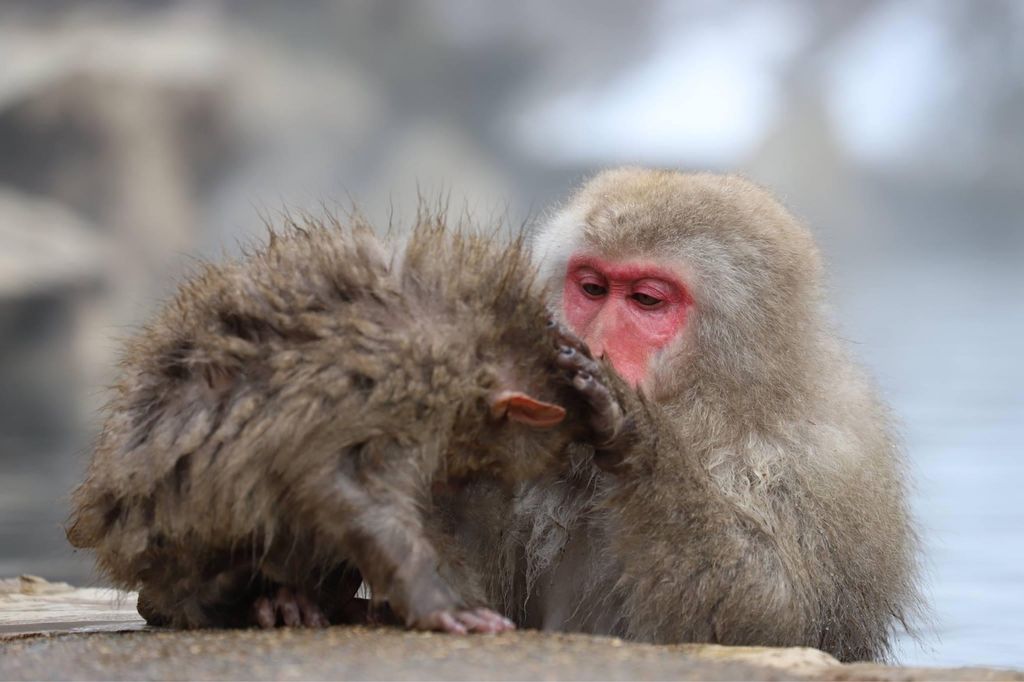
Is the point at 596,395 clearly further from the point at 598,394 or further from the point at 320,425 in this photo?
the point at 320,425

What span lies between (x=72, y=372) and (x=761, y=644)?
9.49 metres

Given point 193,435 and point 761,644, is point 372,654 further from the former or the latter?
point 761,644

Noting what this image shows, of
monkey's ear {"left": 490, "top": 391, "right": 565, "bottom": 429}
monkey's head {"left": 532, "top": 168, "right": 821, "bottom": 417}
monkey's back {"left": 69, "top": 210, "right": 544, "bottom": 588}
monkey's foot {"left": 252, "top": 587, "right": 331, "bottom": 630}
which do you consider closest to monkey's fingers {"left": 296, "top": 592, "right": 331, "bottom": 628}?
monkey's foot {"left": 252, "top": 587, "right": 331, "bottom": 630}

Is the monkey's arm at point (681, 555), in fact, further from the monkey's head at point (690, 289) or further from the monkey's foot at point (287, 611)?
the monkey's foot at point (287, 611)

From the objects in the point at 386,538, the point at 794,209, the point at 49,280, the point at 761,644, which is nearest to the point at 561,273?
the point at 794,209

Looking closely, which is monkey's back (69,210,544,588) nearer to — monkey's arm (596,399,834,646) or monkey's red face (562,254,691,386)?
monkey's arm (596,399,834,646)

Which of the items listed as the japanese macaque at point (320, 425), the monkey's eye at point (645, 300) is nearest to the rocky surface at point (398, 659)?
the japanese macaque at point (320, 425)

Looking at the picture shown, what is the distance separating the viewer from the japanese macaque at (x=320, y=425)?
10.8 feet

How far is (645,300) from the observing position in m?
4.70

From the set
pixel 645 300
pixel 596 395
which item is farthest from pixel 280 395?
pixel 645 300

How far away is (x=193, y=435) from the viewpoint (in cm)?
335

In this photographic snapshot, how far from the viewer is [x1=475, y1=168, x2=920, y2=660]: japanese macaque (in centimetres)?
412

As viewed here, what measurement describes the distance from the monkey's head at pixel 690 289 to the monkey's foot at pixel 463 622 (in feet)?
4.25

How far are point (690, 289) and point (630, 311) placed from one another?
0.21m
